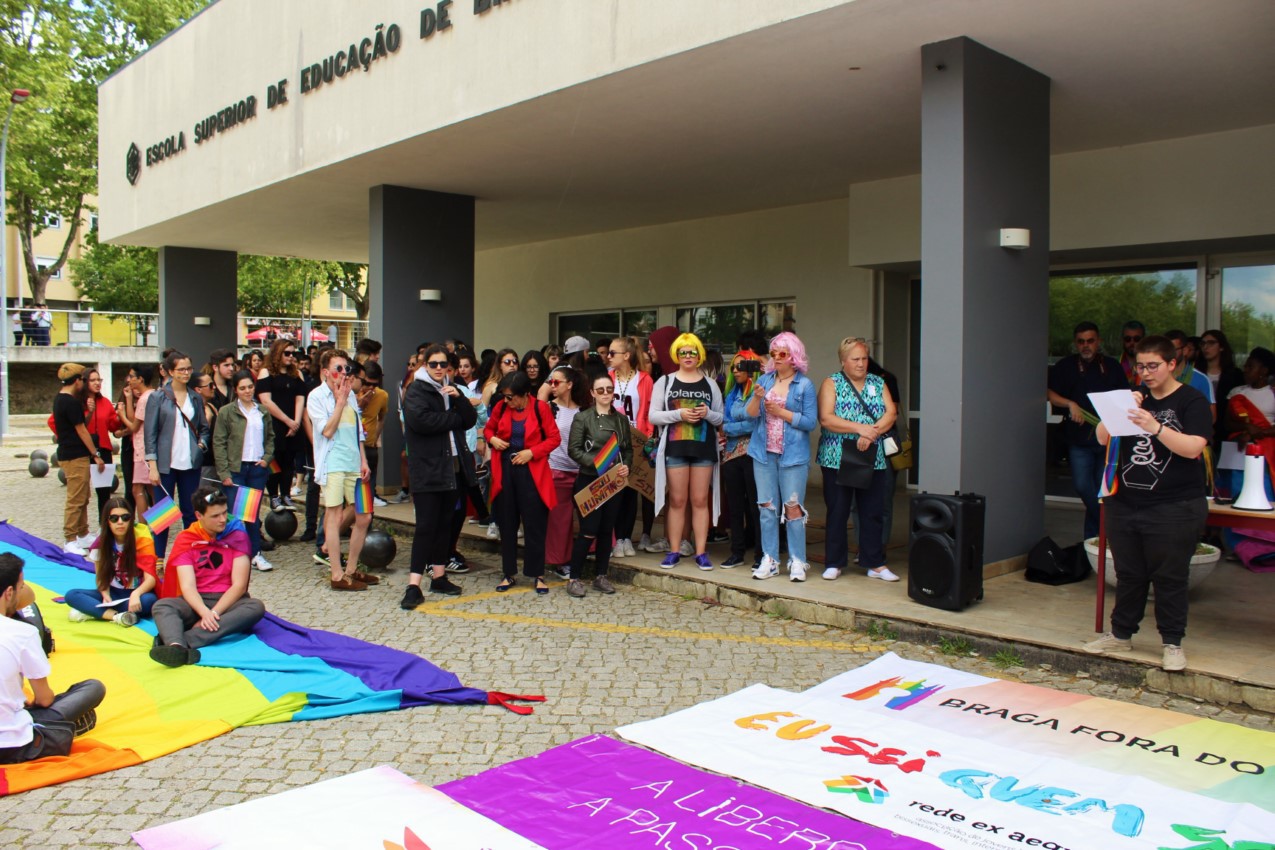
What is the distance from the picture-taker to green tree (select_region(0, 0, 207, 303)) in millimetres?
29078

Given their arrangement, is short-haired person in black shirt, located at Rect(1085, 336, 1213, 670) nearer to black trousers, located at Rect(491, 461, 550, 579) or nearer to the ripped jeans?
the ripped jeans

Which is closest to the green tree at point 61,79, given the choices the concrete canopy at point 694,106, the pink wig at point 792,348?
the concrete canopy at point 694,106

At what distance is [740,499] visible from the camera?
8016 millimetres

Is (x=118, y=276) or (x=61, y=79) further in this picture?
(x=118, y=276)

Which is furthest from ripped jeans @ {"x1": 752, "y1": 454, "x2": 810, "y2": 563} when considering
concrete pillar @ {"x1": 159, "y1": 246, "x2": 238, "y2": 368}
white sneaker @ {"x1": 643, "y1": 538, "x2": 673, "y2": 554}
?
concrete pillar @ {"x1": 159, "y1": 246, "x2": 238, "y2": 368}

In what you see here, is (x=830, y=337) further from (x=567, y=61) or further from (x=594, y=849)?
(x=594, y=849)

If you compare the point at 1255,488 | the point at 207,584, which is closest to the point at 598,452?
the point at 207,584

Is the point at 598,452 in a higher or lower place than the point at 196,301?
lower

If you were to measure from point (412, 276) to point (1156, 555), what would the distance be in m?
8.97

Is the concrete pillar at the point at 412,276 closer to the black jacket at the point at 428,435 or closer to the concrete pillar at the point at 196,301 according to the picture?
the black jacket at the point at 428,435

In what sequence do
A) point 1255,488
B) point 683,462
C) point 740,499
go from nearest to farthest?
1. point 1255,488
2. point 683,462
3. point 740,499

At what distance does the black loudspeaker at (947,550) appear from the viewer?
20.7 ft

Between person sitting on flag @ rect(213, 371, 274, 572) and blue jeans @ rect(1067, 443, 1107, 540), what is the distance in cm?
689

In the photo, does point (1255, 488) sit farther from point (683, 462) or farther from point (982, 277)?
point (683, 462)
